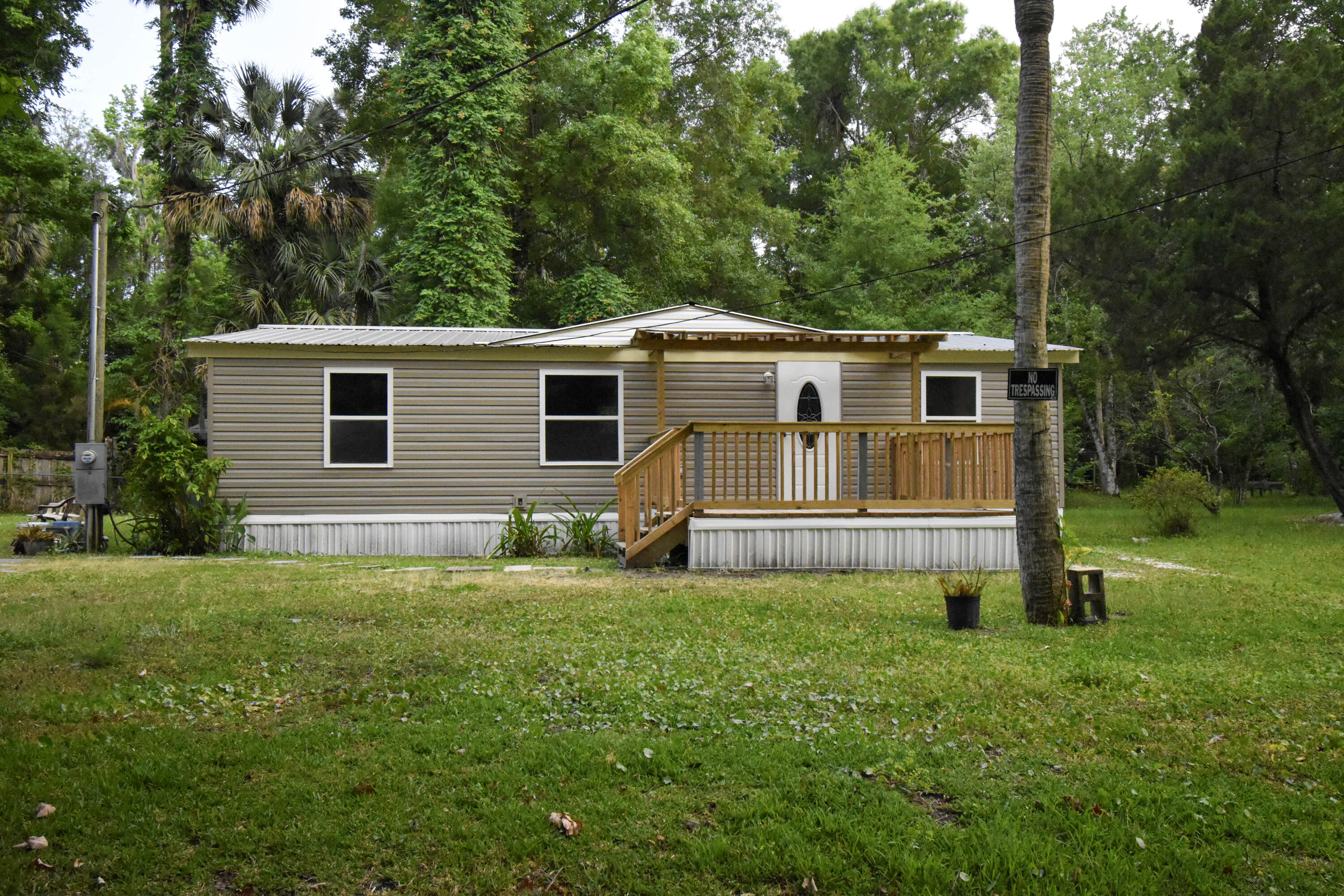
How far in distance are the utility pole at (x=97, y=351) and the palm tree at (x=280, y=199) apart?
618 cm

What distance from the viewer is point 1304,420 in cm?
1866

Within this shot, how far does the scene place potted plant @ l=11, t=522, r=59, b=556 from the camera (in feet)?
42.5

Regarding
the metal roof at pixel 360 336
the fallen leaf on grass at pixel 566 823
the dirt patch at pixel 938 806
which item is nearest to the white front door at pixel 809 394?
the metal roof at pixel 360 336

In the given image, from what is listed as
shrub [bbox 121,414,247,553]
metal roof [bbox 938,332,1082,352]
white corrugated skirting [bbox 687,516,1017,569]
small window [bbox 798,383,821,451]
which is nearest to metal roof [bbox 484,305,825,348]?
small window [bbox 798,383,821,451]

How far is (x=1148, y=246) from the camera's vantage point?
1928 centimetres

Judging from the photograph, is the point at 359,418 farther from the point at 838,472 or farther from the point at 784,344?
the point at 838,472

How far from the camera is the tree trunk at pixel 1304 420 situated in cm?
1841

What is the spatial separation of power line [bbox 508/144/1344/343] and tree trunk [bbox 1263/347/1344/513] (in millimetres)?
3201

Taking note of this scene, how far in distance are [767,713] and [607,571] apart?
233 inches

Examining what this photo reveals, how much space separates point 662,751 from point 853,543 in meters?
7.37

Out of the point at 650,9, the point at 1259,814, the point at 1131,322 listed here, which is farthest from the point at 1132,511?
the point at 1259,814

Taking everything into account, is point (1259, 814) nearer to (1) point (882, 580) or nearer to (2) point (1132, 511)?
(1) point (882, 580)

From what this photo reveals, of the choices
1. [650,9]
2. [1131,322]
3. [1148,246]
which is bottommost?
[1131,322]

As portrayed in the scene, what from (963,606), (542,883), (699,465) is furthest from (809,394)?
(542,883)
